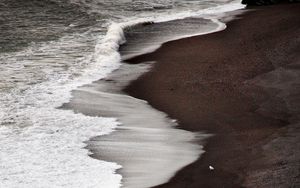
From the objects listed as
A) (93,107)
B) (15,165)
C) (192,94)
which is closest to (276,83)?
(192,94)

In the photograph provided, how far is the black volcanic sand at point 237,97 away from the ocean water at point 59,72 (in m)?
1.08

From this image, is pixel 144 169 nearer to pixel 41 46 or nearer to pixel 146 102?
pixel 146 102

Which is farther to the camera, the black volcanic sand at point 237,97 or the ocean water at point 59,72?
the ocean water at point 59,72

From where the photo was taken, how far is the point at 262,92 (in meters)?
11.1

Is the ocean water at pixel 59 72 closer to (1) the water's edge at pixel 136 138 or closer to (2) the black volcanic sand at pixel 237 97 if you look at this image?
(1) the water's edge at pixel 136 138

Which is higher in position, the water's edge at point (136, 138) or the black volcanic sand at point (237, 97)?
the black volcanic sand at point (237, 97)

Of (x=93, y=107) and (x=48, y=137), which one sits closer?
(x=48, y=137)

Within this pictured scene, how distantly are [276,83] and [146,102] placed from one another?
2.35 meters

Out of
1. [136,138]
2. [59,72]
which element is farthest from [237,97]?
[59,72]

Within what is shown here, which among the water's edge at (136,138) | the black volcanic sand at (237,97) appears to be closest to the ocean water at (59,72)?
the water's edge at (136,138)

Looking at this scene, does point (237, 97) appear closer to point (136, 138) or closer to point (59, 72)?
point (136, 138)

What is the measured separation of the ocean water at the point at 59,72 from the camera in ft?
26.5

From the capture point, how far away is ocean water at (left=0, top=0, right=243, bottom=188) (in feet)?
26.5

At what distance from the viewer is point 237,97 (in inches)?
433
